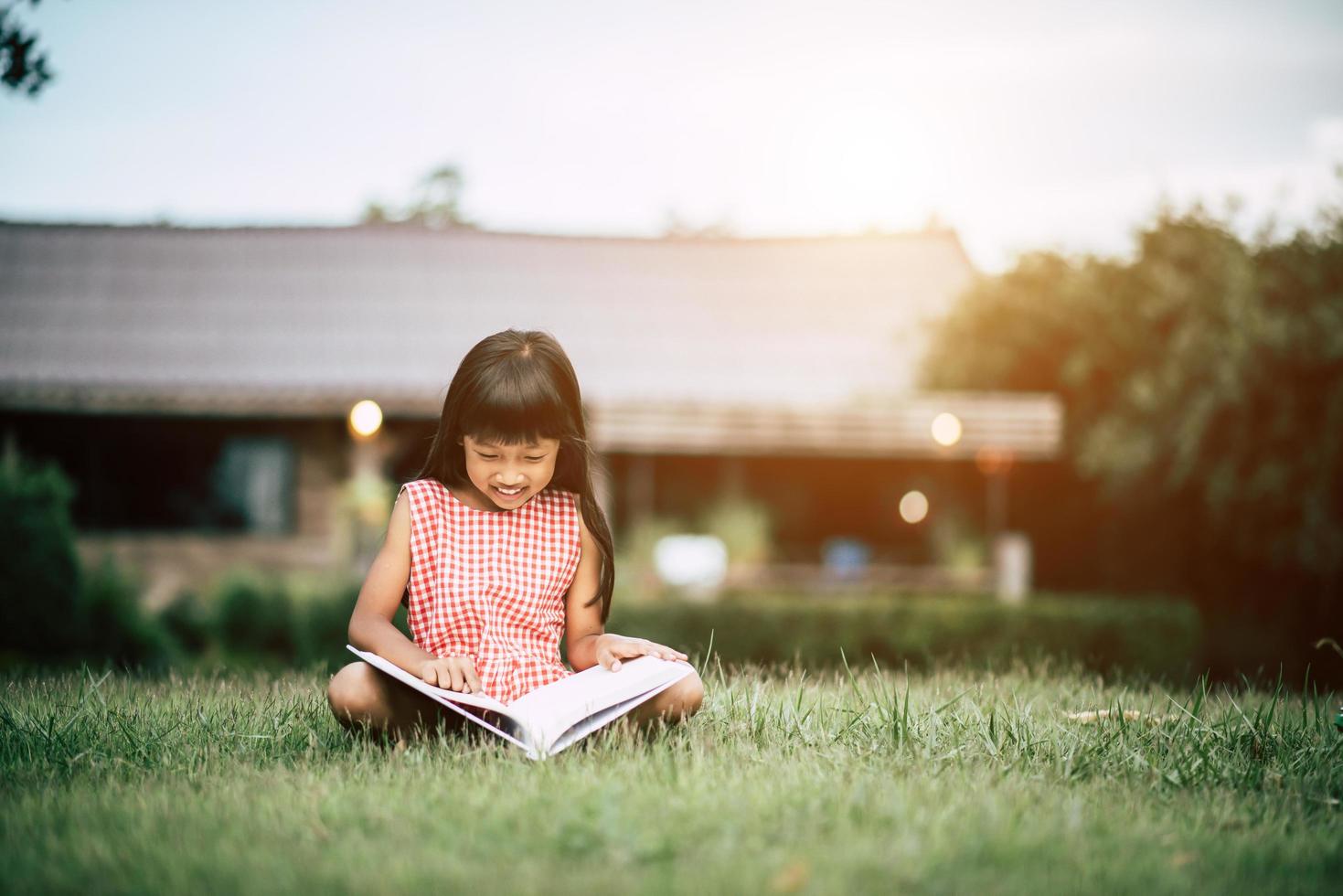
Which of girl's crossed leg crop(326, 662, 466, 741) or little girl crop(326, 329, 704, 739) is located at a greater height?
little girl crop(326, 329, 704, 739)

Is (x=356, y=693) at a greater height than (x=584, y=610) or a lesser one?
lesser

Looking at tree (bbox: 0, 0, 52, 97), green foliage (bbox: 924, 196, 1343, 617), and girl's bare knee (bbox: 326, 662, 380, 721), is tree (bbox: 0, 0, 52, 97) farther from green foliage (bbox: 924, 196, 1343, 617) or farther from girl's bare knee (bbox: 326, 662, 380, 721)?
green foliage (bbox: 924, 196, 1343, 617)

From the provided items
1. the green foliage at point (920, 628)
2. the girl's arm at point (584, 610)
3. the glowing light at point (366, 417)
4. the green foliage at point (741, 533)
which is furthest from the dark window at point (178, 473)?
the girl's arm at point (584, 610)

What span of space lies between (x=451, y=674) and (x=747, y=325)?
17.4 meters

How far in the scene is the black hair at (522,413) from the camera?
352 cm

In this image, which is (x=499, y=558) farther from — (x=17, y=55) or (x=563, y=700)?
(x=17, y=55)

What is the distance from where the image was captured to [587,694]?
125 inches

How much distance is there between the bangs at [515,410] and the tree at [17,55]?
3228 millimetres

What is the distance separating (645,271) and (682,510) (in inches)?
209

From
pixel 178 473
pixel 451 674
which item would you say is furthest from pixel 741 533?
pixel 451 674

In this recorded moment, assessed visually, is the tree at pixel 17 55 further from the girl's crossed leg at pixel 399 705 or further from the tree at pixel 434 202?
the tree at pixel 434 202

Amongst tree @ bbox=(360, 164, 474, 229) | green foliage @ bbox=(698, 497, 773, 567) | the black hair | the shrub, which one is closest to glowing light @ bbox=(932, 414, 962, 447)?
green foliage @ bbox=(698, 497, 773, 567)

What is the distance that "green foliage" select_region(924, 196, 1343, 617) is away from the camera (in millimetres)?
12047

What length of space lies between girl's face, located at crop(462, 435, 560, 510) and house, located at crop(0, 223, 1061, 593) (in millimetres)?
10866
